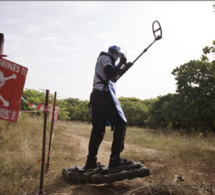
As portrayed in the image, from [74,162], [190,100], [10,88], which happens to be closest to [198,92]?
[190,100]

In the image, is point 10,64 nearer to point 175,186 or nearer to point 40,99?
point 175,186

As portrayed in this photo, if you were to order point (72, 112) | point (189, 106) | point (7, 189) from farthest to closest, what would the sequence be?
1. point (72, 112)
2. point (189, 106)
3. point (7, 189)

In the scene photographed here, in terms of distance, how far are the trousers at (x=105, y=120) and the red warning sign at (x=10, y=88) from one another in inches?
57.9

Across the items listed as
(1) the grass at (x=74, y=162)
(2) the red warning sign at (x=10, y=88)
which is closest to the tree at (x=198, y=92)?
(1) the grass at (x=74, y=162)

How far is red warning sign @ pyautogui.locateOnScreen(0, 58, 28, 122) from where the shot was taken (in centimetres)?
272

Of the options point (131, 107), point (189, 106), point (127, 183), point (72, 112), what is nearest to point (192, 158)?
point (127, 183)

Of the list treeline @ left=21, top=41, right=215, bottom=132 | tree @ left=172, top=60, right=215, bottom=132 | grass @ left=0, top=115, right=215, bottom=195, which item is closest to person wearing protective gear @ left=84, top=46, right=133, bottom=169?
grass @ left=0, top=115, right=215, bottom=195

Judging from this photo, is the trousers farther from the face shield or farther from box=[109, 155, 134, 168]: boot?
the face shield

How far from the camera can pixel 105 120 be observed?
396 cm

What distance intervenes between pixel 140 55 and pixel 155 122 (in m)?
15.1

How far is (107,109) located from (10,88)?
167cm

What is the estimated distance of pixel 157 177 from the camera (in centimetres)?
430

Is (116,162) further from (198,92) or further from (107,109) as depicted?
(198,92)

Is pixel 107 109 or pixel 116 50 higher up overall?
pixel 116 50
